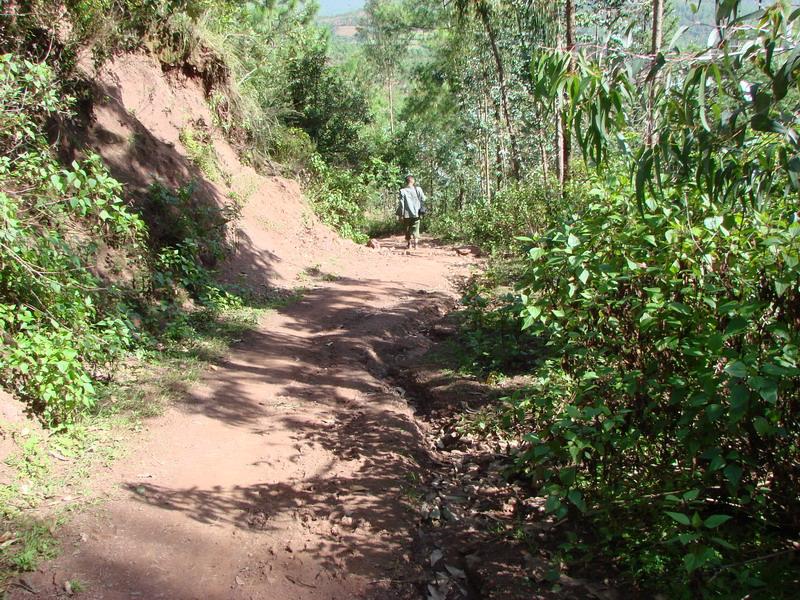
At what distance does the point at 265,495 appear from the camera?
4.44 metres

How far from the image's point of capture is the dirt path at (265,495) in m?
3.53

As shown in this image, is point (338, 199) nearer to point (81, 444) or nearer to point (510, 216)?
point (510, 216)

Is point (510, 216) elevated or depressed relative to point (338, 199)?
depressed

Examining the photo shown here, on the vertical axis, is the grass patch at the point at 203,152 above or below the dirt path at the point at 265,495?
above

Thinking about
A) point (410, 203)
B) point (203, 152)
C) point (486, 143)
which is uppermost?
point (486, 143)

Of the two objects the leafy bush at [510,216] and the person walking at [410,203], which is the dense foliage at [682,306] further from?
the person walking at [410,203]

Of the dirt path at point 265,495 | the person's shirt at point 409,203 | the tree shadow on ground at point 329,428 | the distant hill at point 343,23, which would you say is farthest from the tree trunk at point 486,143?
the dirt path at point 265,495

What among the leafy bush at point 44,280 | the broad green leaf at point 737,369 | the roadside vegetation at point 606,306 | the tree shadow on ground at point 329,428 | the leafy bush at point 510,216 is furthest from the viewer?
the leafy bush at point 510,216

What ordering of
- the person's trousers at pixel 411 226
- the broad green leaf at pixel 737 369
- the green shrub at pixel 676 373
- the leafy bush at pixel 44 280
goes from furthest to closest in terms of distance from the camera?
the person's trousers at pixel 411 226 → the leafy bush at pixel 44 280 → the green shrub at pixel 676 373 → the broad green leaf at pixel 737 369

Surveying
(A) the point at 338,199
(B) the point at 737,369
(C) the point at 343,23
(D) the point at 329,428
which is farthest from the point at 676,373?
(C) the point at 343,23

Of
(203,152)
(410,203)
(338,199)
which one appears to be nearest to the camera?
(203,152)

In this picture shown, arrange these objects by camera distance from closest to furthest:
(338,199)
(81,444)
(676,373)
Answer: (676,373)
(81,444)
(338,199)

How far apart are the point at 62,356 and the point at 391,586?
2.98 meters

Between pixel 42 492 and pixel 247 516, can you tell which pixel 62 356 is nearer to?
pixel 42 492
